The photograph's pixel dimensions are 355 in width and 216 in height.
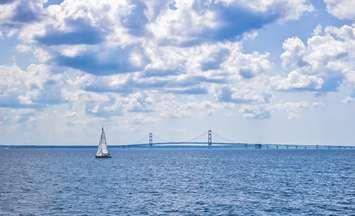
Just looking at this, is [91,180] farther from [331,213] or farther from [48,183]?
[331,213]

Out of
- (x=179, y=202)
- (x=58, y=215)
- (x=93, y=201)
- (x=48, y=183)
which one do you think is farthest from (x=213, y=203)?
(x=48, y=183)

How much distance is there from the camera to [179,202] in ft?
258

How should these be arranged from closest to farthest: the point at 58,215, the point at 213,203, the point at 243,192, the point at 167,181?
the point at 58,215 → the point at 213,203 → the point at 243,192 → the point at 167,181

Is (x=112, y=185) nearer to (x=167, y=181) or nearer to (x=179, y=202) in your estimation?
(x=167, y=181)

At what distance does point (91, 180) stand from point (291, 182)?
3935cm

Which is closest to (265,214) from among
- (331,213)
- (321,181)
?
(331,213)

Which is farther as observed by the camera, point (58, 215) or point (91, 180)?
point (91, 180)

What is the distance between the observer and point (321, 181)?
4582 inches

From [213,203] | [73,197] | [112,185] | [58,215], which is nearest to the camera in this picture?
[58,215]

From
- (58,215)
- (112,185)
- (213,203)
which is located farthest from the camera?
(112,185)

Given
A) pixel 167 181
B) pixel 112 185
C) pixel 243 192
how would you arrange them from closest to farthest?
pixel 243 192 → pixel 112 185 → pixel 167 181

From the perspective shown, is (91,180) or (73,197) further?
(91,180)

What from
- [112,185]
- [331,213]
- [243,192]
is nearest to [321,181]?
[243,192]

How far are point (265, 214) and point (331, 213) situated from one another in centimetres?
798
